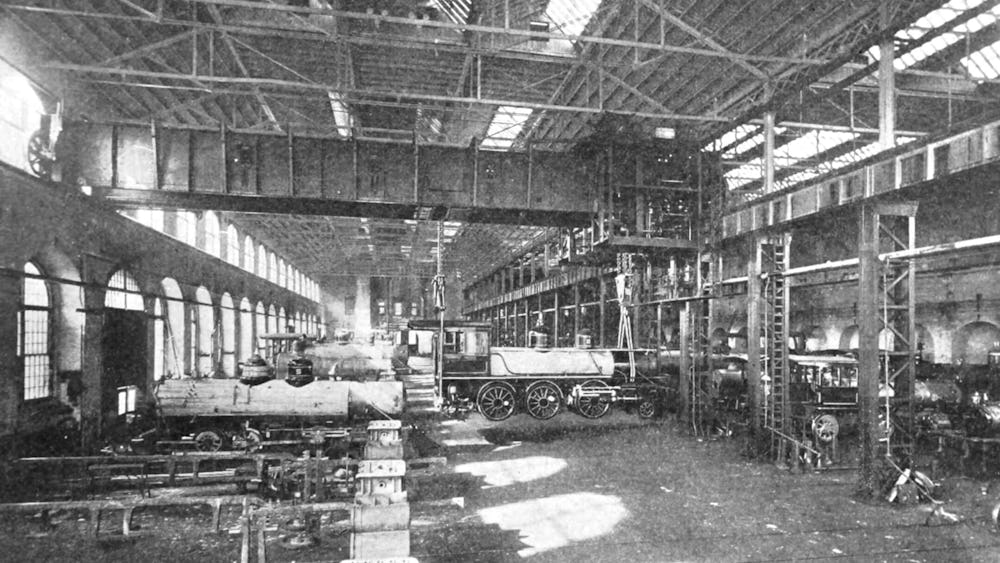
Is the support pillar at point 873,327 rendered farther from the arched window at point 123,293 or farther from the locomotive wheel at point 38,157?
the arched window at point 123,293

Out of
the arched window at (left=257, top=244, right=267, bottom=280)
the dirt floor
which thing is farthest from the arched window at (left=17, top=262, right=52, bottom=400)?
the arched window at (left=257, top=244, right=267, bottom=280)

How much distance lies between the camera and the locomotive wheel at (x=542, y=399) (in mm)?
16344

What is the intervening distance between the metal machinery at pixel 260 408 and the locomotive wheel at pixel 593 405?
5.82 metres

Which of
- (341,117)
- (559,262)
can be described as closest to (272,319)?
(341,117)

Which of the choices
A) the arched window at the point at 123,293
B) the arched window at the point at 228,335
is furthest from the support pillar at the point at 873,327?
the arched window at the point at 228,335

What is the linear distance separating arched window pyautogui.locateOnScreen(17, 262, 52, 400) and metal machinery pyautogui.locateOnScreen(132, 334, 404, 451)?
201cm

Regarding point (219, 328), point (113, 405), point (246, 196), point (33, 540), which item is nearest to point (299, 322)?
point (219, 328)

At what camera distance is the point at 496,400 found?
52.8ft

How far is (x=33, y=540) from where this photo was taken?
7.33 metres

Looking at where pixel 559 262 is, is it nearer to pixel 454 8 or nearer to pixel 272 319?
pixel 454 8

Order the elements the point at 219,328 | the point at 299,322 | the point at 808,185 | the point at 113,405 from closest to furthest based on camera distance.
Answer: the point at 808,185, the point at 113,405, the point at 219,328, the point at 299,322

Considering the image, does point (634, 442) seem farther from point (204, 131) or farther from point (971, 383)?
point (204, 131)

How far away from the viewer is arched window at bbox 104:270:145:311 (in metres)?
14.0

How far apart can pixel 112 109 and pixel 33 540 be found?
10151 mm
